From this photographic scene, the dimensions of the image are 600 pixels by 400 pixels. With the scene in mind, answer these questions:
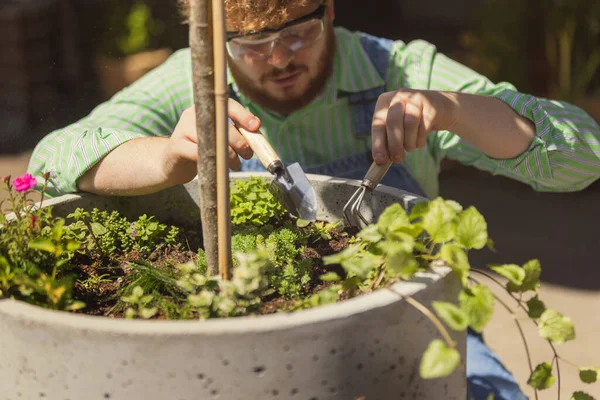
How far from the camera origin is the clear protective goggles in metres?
1.53

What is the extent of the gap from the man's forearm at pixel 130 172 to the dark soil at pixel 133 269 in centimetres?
12

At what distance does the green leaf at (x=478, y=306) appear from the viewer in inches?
34.4

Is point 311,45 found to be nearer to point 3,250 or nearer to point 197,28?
point 197,28

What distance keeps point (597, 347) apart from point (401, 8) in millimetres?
4255

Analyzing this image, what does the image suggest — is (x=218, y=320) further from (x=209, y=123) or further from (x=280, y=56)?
(x=280, y=56)

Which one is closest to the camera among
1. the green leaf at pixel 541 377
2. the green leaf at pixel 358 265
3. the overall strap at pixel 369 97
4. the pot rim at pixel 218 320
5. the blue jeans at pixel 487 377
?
the pot rim at pixel 218 320

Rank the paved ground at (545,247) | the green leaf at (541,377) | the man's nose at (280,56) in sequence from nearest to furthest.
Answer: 1. the green leaf at (541,377)
2. the man's nose at (280,56)
3. the paved ground at (545,247)

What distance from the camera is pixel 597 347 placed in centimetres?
274

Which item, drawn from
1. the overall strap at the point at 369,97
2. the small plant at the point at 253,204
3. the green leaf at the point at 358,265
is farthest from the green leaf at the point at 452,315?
the overall strap at the point at 369,97

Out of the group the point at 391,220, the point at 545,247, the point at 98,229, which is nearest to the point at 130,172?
the point at 98,229

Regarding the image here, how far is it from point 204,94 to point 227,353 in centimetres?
34

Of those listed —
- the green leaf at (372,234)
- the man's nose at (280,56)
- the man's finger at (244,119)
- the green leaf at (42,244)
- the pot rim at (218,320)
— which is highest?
the man's nose at (280,56)

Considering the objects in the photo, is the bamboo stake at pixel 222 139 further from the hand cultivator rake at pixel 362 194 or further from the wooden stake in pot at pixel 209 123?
the hand cultivator rake at pixel 362 194

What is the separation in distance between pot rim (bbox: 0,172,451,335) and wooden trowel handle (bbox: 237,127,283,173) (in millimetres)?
340
